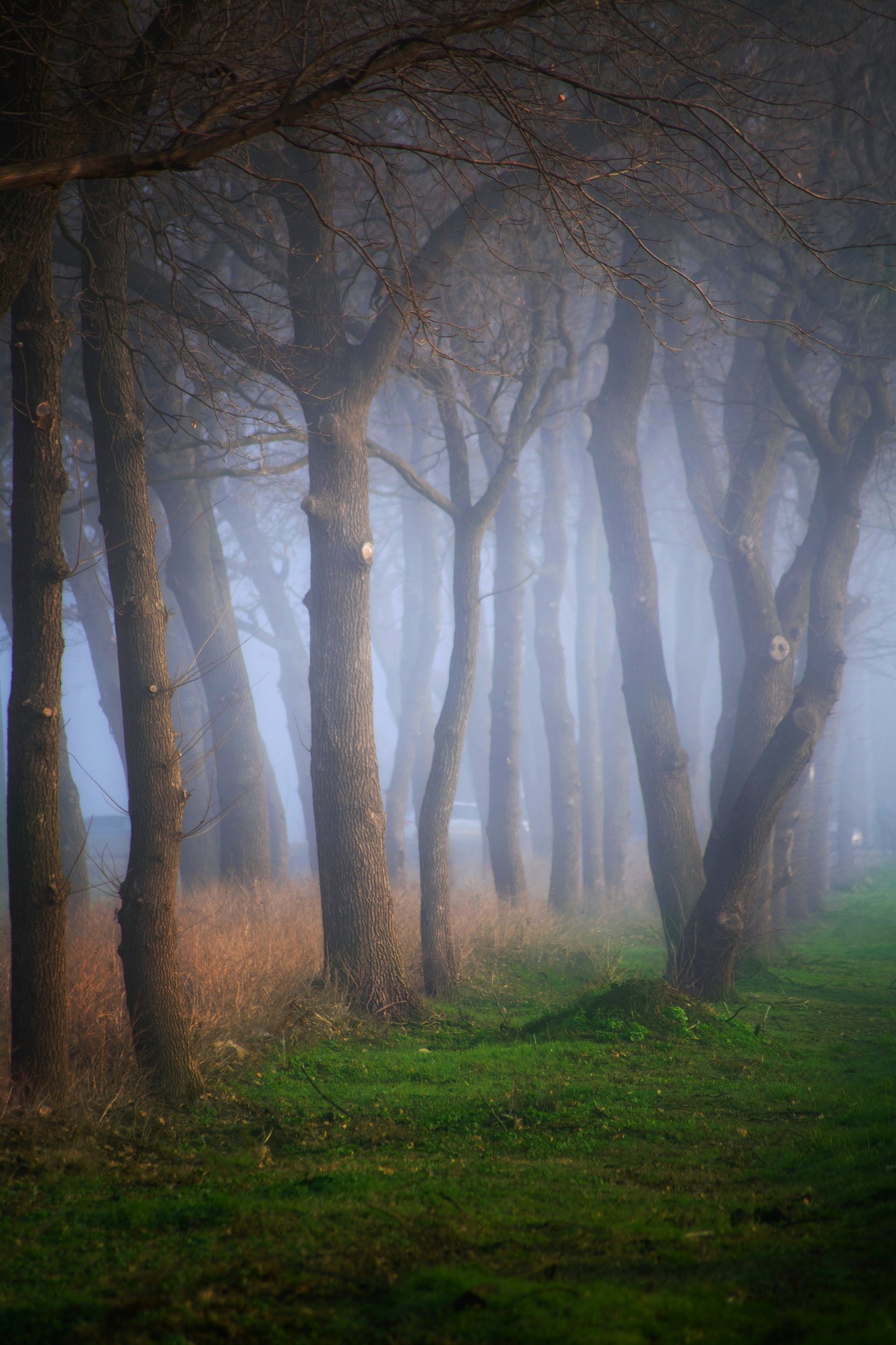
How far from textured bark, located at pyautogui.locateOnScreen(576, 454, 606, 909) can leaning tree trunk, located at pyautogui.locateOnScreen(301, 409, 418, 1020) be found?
10.4 meters

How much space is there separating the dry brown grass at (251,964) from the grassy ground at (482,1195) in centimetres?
25

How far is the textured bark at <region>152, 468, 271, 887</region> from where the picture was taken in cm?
1277

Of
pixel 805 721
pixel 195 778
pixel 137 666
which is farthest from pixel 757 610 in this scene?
pixel 195 778

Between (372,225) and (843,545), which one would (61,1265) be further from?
(372,225)

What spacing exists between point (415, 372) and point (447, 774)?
4.86 m

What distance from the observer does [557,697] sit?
16.4m

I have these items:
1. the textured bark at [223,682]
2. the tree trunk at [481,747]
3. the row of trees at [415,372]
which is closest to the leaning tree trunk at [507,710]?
the row of trees at [415,372]

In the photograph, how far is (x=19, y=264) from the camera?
4.43 metres

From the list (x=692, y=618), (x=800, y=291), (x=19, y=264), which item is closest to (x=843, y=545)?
(x=800, y=291)

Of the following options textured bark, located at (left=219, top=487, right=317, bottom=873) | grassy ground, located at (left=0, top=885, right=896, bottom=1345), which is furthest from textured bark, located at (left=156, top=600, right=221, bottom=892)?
grassy ground, located at (left=0, top=885, right=896, bottom=1345)

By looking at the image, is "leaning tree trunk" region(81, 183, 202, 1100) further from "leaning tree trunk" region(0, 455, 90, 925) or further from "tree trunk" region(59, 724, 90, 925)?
"tree trunk" region(59, 724, 90, 925)

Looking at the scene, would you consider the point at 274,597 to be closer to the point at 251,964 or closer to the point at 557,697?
the point at 557,697

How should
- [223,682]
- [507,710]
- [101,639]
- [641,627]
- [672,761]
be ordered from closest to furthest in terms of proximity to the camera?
[672,761] → [641,627] → [223,682] → [507,710] → [101,639]

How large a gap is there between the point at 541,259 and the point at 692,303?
3.70m
